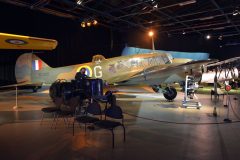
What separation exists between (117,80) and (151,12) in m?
5.39

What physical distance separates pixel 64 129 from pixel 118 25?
11.8 metres

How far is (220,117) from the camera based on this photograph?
6.27m

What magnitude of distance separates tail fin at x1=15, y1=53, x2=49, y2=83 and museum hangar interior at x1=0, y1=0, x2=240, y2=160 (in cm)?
4

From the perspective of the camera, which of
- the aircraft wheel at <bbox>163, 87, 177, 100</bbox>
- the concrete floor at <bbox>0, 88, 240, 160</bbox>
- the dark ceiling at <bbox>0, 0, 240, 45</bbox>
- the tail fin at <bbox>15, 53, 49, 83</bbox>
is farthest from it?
the dark ceiling at <bbox>0, 0, 240, 45</bbox>

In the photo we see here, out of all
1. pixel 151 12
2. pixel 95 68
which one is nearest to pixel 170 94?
pixel 95 68

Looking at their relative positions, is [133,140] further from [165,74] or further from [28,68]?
[28,68]

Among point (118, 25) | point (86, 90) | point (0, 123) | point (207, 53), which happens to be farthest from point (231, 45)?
point (0, 123)

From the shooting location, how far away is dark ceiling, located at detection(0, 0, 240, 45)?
10805 mm

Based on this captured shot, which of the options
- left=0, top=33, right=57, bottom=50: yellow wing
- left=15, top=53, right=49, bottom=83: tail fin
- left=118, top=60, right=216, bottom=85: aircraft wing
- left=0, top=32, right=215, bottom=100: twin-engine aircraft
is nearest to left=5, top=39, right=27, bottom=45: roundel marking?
left=0, top=33, right=57, bottom=50: yellow wing

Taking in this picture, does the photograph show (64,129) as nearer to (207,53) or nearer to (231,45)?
(207,53)

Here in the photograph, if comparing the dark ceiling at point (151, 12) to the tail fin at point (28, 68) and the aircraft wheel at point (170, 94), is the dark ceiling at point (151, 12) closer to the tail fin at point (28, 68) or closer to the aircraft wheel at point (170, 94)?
the tail fin at point (28, 68)

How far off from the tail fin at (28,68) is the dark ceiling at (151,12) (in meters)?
2.54

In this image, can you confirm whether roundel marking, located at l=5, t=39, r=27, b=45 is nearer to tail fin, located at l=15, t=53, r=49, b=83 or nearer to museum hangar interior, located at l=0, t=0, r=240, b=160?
museum hangar interior, located at l=0, t=0, r=240, b=160

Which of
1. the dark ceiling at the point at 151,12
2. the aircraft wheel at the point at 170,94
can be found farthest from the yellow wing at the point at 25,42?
the aircraft wheel at the point at 170,94
